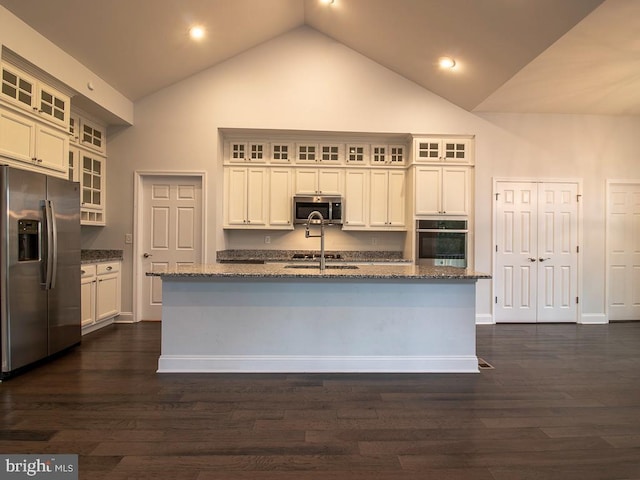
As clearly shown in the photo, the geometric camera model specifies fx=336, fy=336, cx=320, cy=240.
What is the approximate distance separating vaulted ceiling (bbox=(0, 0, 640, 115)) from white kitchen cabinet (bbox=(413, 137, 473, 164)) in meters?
0.52

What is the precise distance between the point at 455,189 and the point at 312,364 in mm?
3320

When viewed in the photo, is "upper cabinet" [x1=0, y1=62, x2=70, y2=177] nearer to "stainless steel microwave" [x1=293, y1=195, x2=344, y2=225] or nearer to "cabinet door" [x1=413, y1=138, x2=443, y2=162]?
"stainless steel microwave" [x1=293, y1=195, x2=344, y2=225]

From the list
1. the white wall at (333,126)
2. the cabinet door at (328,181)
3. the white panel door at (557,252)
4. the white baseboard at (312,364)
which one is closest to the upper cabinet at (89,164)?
the white wall at (333,126)

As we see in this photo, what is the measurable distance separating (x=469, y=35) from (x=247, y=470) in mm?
4281

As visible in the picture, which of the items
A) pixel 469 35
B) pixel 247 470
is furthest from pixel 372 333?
pixel 469 35

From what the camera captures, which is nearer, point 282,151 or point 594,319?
point 594,319

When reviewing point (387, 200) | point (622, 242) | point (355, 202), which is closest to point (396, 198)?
point (387, 200)

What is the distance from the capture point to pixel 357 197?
5.15m

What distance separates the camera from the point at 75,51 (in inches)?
140

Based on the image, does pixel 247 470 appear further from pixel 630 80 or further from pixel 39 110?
pixel 630 80

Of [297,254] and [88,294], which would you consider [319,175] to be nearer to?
[297,254]

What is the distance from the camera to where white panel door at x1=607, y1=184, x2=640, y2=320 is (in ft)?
16.1

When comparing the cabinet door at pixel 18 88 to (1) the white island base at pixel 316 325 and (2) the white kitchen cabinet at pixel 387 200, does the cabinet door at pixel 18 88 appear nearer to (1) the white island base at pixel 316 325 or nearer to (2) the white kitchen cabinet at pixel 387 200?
(1) the white island base at pixel 316 325

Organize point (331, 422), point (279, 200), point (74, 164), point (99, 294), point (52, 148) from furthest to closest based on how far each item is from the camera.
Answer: point (279, 200)
point (99, 294)
point (74, 164)
point (52, 148)
point (331, 422)
